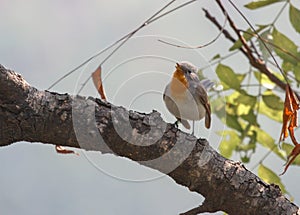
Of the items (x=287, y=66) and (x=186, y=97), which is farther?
(x=287, y=66)

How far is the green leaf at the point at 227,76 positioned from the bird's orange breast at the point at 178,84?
25 cm

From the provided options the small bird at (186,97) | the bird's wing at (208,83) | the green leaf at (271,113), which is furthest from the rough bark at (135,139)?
the green leaf at (271,113)

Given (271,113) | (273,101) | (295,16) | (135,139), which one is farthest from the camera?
(271,113)

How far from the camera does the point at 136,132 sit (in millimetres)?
919

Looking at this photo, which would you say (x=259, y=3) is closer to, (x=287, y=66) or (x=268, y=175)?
(x=287, y=66)

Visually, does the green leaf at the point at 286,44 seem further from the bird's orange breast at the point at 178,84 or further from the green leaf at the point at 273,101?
the bird's orange breast at the point at 178,84

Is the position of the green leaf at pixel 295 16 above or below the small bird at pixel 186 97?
above

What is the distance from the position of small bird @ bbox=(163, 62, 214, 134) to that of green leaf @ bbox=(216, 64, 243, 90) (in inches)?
9.1

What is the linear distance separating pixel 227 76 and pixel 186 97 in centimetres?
30

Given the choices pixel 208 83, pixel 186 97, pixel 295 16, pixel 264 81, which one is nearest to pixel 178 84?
pixel 186 97

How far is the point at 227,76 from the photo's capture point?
143 centimetres

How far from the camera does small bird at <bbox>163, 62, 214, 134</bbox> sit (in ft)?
3.76

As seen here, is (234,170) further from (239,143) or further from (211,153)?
(239,143)

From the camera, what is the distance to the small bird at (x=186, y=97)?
3.76ft
